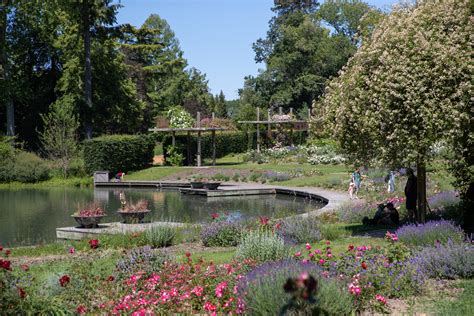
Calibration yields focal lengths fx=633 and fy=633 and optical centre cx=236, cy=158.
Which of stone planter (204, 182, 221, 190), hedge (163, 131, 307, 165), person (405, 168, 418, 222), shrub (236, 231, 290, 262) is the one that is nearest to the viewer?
shrub (236, 231, 290, 262)

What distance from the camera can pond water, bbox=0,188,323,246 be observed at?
1930 centimetres

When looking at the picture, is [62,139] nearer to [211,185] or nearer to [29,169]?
[29,169]

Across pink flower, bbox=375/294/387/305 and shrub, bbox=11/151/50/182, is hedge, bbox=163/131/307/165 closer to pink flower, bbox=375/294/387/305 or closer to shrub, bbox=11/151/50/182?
shrub, bbox=11/151/50/182

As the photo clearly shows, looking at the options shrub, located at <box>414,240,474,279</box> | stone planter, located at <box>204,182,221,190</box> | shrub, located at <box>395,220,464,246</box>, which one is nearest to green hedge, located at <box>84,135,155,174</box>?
stone planter, located at <box>204,182,221,190</box>

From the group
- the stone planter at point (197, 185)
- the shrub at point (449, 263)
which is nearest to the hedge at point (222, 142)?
the stone planter at point (197, 185)

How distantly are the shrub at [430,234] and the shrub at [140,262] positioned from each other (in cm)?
462

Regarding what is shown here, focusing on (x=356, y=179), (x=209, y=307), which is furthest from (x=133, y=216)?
(x=209, y=307)

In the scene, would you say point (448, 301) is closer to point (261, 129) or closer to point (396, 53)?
point (396, 53)

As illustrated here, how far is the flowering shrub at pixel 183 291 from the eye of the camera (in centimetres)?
699

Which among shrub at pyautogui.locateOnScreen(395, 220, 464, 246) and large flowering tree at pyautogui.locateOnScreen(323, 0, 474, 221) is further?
large flowering tree at pyautogui.locateOnScreen(323, 0, 474, 221)

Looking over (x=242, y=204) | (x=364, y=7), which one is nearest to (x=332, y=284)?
(x=242, y=204)

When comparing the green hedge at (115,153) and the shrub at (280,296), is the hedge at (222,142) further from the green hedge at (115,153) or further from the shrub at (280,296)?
the shrub at (280,296)

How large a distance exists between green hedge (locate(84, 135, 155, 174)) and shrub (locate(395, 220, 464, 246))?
3000cm

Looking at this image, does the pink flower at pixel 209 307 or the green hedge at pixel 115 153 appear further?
the green hedge at pixel 115 153
